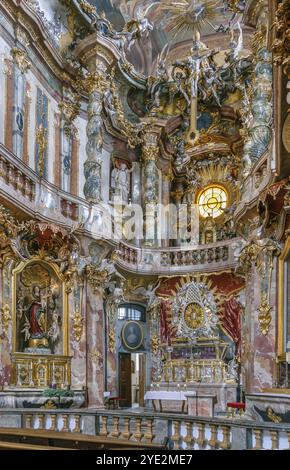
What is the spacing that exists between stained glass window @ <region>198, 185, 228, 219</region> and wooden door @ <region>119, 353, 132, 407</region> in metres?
6.64

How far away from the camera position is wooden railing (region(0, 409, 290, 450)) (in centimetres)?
750

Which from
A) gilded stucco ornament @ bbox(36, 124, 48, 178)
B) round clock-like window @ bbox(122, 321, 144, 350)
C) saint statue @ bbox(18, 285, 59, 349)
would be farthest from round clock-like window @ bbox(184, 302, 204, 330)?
gilded stucco ornament @ bbox(36, 124, 48, 178)

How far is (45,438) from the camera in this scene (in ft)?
28.5

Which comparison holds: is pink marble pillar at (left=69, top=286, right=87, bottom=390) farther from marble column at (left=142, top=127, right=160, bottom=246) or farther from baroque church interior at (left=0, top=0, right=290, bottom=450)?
marble column at (left=142, top=127, right=160, bottom=246)

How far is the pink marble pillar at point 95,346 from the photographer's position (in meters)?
17.7

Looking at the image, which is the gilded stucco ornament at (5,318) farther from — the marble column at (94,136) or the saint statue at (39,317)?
the marble column at (94,136)

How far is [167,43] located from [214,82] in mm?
3717

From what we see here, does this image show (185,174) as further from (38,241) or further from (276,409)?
(276,409)

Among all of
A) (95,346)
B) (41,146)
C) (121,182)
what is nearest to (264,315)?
(95,346)

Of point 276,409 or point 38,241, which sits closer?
point 276,409

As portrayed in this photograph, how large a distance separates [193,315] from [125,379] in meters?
3.32

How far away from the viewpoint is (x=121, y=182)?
77.5 ft

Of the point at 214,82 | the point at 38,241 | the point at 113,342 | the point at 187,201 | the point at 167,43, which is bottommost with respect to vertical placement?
the point at 113,342
